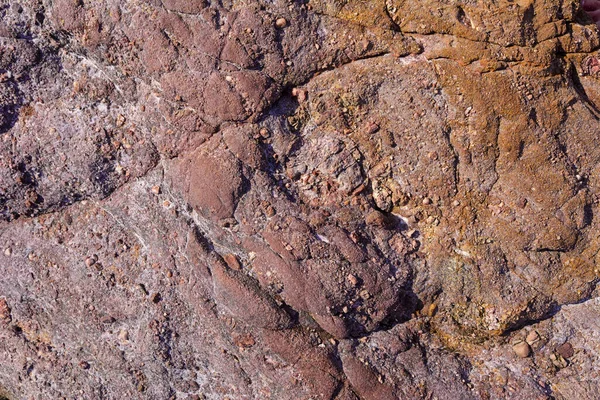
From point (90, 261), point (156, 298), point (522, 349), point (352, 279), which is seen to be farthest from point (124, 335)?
point (522, 349)

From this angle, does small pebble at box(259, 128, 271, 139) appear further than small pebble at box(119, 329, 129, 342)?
No

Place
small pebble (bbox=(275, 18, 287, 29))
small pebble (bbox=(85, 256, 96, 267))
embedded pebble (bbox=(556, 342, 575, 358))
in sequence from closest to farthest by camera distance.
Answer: small pebble (bbox=(275, 18, 287, 29))
embedded pebble (bbox=(556, 342, 575, 358))
small pebble (bbox=(85, 256, 96, 267))

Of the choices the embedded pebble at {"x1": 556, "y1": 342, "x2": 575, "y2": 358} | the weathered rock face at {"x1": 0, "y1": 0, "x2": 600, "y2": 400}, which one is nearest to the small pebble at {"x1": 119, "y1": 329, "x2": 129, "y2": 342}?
the weathered rock face at {"x1": 0, "y1": 0, "x2": 600, "y2": 400}

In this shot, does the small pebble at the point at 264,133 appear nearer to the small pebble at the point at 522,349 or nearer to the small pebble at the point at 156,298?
the small pebble at the point at 156,298

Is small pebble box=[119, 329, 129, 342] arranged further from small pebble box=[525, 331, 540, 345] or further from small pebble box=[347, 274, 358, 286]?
small pebble box=[525, 331, 540, 345]

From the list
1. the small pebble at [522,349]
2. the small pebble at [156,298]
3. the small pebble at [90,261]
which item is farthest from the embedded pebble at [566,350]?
the small pebble at [90,261]

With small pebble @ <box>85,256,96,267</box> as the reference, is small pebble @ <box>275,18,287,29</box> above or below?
above

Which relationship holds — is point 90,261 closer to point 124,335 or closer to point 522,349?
point 124,335
